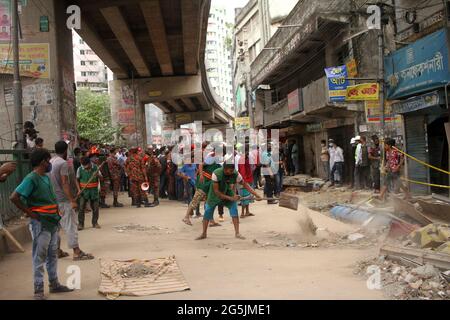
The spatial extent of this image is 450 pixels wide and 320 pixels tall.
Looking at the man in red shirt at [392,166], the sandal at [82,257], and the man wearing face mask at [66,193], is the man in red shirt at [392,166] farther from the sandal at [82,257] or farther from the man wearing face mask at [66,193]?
the man wearing face mask at [66,193]

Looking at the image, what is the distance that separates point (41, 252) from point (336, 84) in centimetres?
1428

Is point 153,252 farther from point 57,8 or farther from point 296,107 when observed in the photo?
point 296,107

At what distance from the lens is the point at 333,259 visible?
6.69m

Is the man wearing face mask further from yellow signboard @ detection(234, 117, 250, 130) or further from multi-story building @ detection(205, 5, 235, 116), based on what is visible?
multi-story building @ detection(205, 5, 235, 116)

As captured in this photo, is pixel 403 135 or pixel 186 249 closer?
pixel 186 249

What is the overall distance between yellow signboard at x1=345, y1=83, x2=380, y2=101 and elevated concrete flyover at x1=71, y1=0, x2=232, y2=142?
702cm

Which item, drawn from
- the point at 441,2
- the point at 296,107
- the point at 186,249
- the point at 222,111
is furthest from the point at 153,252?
the point at 222,111

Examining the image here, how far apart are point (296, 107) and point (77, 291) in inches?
773

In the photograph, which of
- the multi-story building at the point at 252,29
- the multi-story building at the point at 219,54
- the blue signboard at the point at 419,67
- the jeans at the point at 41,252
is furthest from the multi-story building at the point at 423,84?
the multi-story building at the point at 219,54

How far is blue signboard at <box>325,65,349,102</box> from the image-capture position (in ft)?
56.9

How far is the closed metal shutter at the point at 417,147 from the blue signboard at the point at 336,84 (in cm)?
366

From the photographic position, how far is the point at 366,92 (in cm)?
1491

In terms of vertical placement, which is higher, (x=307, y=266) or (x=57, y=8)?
(x=57, y=8)

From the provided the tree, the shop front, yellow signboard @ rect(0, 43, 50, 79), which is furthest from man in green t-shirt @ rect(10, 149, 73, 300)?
the tree
